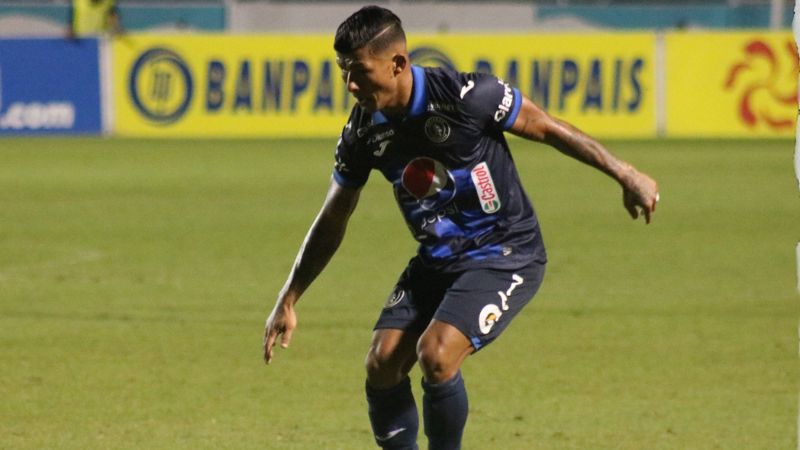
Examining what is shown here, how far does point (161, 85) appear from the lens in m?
27.7

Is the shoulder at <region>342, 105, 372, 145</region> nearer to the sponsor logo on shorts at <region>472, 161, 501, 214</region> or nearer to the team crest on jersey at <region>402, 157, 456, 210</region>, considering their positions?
the team crest on jersey at <region>402, 157, 456, 210</region>

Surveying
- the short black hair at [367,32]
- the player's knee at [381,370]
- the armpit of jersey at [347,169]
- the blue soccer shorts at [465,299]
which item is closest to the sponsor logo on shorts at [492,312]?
the blue soccer shorts at [465,299]

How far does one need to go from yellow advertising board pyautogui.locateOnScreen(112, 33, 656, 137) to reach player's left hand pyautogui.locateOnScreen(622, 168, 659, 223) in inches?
851

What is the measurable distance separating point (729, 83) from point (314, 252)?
69.3 ft

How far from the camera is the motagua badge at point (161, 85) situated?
2767 centimetres

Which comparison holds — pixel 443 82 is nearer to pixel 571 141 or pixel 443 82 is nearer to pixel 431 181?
pixel 431 181

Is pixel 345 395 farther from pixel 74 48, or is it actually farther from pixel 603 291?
pixel 74 48

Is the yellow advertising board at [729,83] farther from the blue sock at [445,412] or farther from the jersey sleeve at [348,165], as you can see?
the blue sock at [445,412]

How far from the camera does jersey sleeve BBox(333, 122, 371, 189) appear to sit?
6.08 m

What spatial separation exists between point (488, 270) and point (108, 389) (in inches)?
126

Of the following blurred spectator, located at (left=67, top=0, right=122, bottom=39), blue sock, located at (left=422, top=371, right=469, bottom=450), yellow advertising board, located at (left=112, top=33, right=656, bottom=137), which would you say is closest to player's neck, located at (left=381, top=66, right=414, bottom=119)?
blue sock, located at (left=422, top=371, right=469, bottom=450)

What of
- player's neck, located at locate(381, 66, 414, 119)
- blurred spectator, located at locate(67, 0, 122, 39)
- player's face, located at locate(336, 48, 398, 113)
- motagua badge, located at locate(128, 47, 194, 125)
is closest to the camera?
player's face, located at locate(336, 48, 398, 113)

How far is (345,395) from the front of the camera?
838 centimetres

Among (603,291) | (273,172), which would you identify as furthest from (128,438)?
(273,172)
